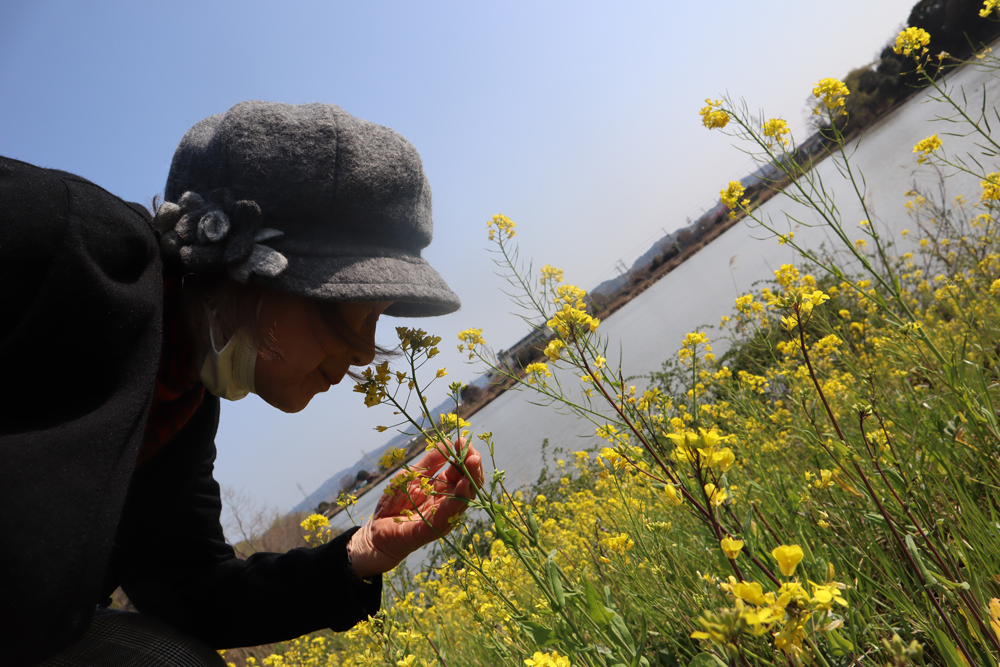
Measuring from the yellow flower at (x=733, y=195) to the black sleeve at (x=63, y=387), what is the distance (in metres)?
1.60

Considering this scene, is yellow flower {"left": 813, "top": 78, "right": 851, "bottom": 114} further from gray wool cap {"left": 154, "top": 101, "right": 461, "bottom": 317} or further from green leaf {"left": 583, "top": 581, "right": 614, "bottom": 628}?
green leaf {"left": 583, "top": 581, "right": 614, "bottom": 628}

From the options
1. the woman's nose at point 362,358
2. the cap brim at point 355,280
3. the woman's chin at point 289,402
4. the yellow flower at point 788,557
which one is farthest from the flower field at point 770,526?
the woman's chin at point 289,402

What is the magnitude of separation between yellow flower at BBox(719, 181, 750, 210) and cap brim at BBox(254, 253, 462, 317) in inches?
41.9

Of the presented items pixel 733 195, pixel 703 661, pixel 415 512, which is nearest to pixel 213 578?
pixel 415 512

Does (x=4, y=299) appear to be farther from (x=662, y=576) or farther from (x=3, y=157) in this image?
(x=662, y=576)

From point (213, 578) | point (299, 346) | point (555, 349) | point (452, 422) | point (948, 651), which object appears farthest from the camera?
point (213, 578)

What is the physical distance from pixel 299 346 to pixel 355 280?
212 mm

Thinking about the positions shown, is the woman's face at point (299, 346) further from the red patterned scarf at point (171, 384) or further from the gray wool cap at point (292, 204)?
the red patterned scarf at point (171, 384)

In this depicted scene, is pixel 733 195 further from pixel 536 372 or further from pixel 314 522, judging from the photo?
pixel 314 522

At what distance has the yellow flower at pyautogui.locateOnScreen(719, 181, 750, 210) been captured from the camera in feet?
5.65

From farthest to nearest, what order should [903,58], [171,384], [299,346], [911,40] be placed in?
[903,58] → [911,40] → [171,384] → [299,346]

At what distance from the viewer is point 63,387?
85 centimetres

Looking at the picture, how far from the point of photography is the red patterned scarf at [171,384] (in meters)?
1.20

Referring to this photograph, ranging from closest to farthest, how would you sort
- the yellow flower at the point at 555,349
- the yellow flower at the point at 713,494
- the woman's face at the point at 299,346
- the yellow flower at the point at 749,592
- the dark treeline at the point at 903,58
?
1. the yellow flower at the point at 749,592
2. the yellow flower at the point at 713,494
3. the woman's face at the point at 299,346
4. the yellow flower at the point at 555,349
5. the dark treeline at the point at 903,58
